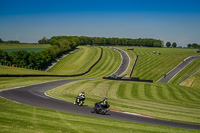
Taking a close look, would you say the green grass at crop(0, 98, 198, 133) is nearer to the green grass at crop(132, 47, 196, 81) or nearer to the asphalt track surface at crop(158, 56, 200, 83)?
the asphalt track surface at crop(158, 56, 200, 83)

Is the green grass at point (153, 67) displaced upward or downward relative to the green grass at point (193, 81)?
upward

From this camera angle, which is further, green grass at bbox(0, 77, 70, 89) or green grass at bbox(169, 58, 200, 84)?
green grass at bbox(169, 58, 200, 84)

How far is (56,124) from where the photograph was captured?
47.5 feet

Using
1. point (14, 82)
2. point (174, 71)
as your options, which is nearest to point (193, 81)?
point (174, 71)

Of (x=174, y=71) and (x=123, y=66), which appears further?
(x=123, y=66)

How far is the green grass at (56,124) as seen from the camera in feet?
43.3

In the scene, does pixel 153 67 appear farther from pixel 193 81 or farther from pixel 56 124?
pixel 56 124

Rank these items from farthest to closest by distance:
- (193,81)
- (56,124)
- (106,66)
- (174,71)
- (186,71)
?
(106,66)
(174,71)
(186,71)
(193,81)
(56,124)

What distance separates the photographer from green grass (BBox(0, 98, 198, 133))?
13.2 m

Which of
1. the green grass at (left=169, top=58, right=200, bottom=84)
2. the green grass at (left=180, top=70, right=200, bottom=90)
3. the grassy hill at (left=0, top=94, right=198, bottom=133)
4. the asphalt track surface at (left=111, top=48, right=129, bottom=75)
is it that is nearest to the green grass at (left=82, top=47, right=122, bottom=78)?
the asphalt track surface at (left=111, top=48, right=129, bottom=75)

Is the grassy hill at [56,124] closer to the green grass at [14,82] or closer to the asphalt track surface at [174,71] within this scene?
the green grass at [14,82]

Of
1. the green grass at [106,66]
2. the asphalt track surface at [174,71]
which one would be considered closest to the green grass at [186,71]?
the asphalt track surface at [174,71]

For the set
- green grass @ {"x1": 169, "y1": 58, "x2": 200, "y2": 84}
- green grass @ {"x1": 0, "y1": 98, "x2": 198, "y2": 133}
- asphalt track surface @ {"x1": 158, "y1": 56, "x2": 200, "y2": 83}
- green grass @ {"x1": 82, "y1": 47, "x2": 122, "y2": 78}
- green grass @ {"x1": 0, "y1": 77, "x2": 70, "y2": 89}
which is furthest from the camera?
green grass @ {"x1": 82, "y1": 47, "x2": 122, "y2": 78}

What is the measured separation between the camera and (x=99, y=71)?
101 meters
